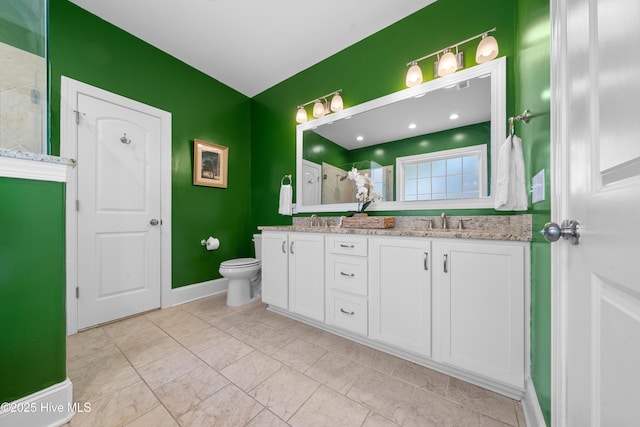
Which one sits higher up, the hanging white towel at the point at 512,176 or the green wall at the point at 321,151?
the green wall at the point at 321,151

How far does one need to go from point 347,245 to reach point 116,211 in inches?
85.6

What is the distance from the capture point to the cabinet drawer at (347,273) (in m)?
1.65

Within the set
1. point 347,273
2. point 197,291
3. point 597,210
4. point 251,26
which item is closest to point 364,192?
point 347,273

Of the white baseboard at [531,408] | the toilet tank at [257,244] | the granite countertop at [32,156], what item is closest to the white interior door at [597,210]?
the white baseboard at [531,408]

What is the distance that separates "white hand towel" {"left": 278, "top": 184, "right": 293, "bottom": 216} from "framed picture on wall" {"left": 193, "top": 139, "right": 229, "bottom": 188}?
842 millimetres

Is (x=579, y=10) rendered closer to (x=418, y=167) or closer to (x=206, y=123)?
(x=418, y=167)

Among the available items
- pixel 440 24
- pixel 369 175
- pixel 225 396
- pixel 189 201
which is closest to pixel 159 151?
pixel 189 201

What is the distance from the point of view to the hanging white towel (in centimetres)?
122

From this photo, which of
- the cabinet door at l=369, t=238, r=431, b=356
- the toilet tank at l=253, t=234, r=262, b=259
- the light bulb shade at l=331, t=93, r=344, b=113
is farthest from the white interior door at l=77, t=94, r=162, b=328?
the cabinet door at l=369, t=238, r=431, b=356

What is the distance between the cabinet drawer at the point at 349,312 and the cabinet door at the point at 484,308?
523 millimetres

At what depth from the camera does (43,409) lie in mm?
1029

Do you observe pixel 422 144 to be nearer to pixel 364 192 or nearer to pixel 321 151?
pixel 364 192

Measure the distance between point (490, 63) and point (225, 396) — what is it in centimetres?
267

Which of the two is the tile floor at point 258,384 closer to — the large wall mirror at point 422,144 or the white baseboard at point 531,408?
the white baseboard at point 531,408
